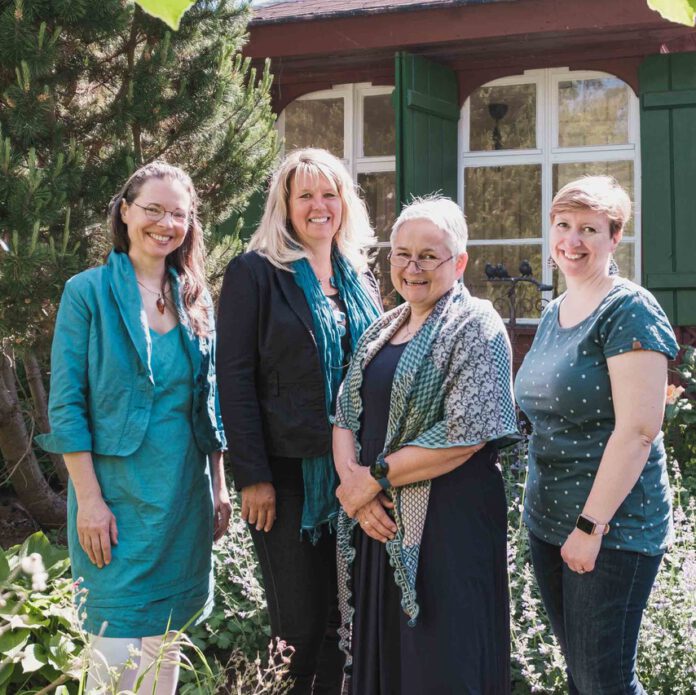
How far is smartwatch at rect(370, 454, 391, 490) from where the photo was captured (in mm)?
2688

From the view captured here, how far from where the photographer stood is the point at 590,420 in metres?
2.58

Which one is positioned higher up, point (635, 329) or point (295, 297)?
point (295, 297)

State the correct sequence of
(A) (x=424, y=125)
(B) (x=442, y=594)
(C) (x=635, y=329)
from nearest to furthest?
(C) (x=635, y=329) → (B) (x=442, y=594) → (A) (x=424, y=125)

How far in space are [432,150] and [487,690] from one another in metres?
5.19

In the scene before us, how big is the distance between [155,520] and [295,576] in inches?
17.9

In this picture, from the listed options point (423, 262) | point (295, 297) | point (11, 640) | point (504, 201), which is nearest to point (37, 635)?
point (11, 640)

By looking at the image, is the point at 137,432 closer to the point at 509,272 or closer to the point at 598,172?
the point at 509,272

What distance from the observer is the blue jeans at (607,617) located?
99.8 inches

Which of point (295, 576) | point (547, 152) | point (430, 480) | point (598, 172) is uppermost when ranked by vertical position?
point (547, 152)

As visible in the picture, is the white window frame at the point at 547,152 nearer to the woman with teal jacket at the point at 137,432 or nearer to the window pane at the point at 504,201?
the window pane at the point at 504,201

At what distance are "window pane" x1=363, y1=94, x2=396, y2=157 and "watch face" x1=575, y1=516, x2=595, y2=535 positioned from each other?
19.1 feet

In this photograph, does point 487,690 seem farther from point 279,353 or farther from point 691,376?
point 691,376

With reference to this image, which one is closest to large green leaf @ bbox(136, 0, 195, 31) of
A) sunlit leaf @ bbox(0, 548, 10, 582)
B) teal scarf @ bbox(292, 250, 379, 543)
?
teal scarf @ bbox(292, 250, 379, 543)

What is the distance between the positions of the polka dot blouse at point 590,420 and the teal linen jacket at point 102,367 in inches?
45.2
